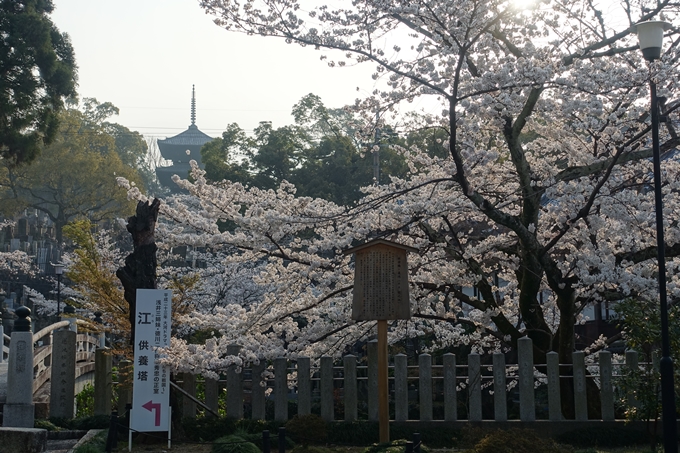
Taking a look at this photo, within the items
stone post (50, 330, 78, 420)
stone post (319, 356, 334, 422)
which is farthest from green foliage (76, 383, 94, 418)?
stone post (319, 356, 334, 422)

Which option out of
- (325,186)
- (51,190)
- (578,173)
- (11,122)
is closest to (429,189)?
(578,173)

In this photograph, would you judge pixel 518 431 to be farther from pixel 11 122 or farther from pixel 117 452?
pixel 11 122

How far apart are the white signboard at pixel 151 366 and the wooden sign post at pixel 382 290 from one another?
2.73m

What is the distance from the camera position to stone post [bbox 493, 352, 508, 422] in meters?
10.5

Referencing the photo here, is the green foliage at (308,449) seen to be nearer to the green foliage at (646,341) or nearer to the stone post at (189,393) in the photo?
the stone post at (189,393)

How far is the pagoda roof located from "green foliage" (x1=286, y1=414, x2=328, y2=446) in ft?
201

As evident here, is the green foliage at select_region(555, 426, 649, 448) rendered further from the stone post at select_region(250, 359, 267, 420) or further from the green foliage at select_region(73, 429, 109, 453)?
the green foliage at select_region(73, 429, 109, 453)

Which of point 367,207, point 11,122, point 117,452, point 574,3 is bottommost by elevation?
point 117,452

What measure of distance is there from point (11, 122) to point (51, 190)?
77.5ft

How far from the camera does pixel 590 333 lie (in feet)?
70.4

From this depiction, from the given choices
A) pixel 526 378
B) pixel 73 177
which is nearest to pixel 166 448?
pixel 526 378

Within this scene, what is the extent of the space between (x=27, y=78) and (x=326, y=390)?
1594cm

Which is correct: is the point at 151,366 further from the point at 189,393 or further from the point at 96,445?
the point at 189,393

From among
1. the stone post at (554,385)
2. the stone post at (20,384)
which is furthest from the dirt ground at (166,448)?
the stone post at (554,385)
